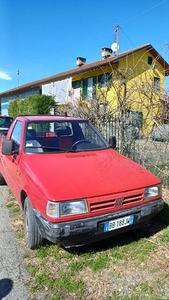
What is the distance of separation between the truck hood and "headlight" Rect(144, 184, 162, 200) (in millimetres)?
59

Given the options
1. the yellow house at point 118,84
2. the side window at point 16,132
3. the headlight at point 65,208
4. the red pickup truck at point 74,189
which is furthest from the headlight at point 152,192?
the side window at point 16,132

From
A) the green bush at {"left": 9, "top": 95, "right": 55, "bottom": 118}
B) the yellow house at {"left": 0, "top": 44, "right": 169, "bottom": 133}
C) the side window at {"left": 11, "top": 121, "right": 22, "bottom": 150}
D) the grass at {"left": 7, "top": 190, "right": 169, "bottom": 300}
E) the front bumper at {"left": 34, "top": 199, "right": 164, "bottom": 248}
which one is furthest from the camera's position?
the green bush at {"left": 9, "top": 95, "right": 55, "bottom": 118}

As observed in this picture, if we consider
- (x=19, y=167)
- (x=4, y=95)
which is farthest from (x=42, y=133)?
(x=4, y=95)

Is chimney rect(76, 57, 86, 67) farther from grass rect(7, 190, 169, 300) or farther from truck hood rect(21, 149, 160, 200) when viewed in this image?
grass rect(7, 190, 169, 300)

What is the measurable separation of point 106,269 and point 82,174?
1108 mm

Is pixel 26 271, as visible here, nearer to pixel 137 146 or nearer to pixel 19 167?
pixel 19 167

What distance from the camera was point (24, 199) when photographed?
349cm

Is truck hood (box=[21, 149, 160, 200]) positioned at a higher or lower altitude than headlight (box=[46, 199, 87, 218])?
higher

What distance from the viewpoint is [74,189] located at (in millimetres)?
2701

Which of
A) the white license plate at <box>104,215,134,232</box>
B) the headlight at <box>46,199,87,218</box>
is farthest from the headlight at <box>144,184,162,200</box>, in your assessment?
the headlight at <box>46,199,87,218</box>

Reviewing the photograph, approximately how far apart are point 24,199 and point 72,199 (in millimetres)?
1166

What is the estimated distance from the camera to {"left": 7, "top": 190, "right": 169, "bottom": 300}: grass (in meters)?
2.46

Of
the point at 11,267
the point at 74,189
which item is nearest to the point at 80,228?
the point at 74,189

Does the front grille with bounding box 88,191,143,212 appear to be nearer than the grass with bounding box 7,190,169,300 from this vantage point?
No
